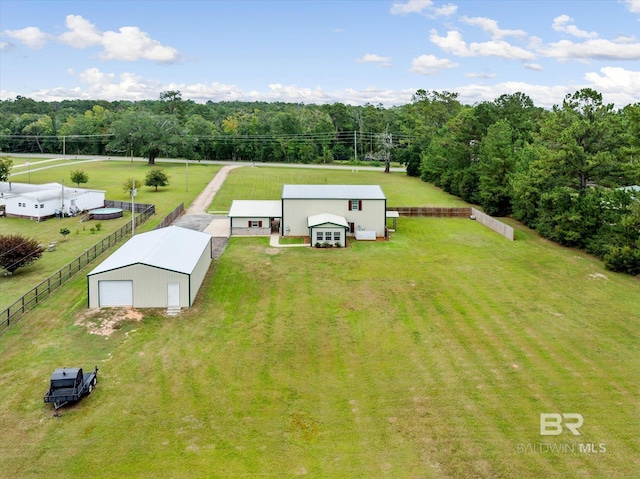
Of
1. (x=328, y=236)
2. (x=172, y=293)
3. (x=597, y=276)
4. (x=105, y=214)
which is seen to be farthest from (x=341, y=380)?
(x=105, y=214)

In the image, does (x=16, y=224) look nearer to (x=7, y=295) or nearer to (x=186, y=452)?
(x=7, y=295)

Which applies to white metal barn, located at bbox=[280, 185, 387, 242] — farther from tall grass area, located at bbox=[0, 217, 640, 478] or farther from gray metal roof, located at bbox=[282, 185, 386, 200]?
tall grass area, located at bbox=[0, 217, 640, 478]

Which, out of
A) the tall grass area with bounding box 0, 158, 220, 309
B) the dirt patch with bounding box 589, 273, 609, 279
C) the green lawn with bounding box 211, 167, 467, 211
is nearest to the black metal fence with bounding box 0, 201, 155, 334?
the tall grass area with bounding box 0, 158, 220, 309

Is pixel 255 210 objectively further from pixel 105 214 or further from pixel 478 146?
pixel 478 146

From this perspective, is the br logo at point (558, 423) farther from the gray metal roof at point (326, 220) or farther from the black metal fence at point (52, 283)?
the gray metal roof at point (326, 220)

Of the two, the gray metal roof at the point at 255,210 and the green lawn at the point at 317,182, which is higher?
the green lawn at the point at 317,182

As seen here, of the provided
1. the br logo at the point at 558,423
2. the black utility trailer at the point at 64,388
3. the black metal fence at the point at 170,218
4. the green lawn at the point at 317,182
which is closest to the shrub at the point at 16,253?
the black metal fence at the point at 170,218

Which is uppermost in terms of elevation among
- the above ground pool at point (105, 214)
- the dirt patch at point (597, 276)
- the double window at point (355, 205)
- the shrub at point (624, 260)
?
the double window at point (355, 205)

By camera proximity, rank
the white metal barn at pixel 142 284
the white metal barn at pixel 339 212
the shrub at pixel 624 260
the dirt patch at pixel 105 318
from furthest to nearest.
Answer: the white metal barn at pixel 339 212 < the shrub at pixel 624 260 < the white metal barn at pixel 142 284 < the dirt patch at pixel 105 318
